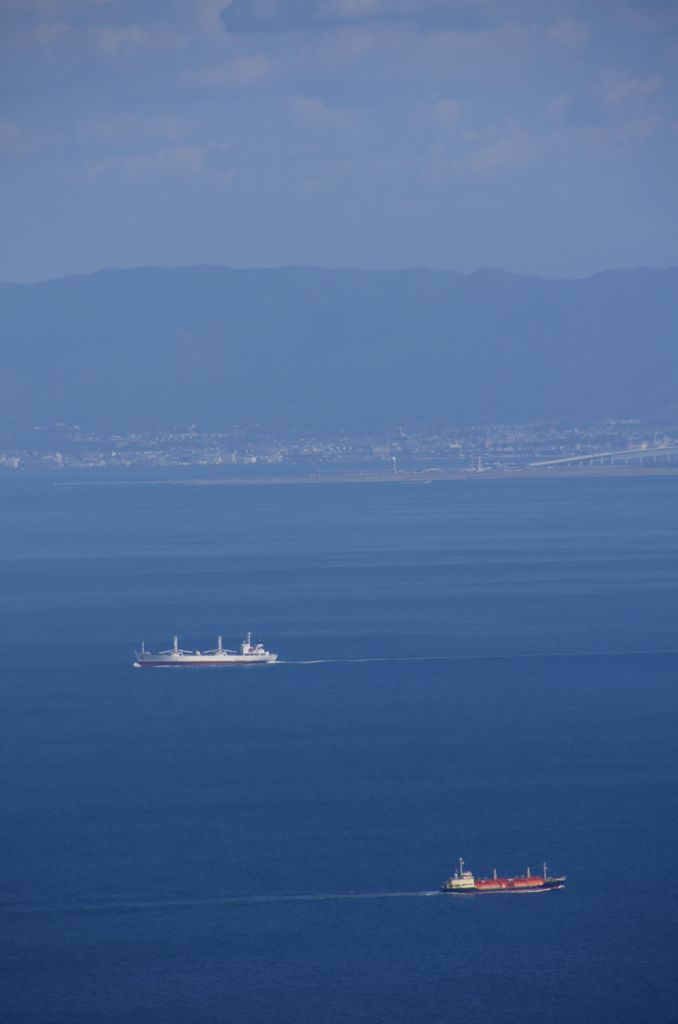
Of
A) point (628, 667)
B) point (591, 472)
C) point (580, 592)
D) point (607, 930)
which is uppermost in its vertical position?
point (591, 472)

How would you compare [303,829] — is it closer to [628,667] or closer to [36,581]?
[628,667]

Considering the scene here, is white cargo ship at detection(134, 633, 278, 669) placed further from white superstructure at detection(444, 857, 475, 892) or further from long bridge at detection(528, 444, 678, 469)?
long bridge at detection(528, 444, 678, 469)

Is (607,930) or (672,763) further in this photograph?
(672,763)

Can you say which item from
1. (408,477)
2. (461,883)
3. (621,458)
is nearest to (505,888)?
(461,883)

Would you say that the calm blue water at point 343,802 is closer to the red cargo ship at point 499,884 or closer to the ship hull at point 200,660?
the red cargo ship at point 499,884

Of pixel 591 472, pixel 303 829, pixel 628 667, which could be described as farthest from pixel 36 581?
pixel 591 472

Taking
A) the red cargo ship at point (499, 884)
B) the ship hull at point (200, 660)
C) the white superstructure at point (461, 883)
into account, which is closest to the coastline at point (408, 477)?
the ship hull at point (200, 660)

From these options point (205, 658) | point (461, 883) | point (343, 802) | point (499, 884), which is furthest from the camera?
point (205, 658)

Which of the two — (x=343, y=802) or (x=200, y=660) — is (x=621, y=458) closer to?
(x=200, y=660)
